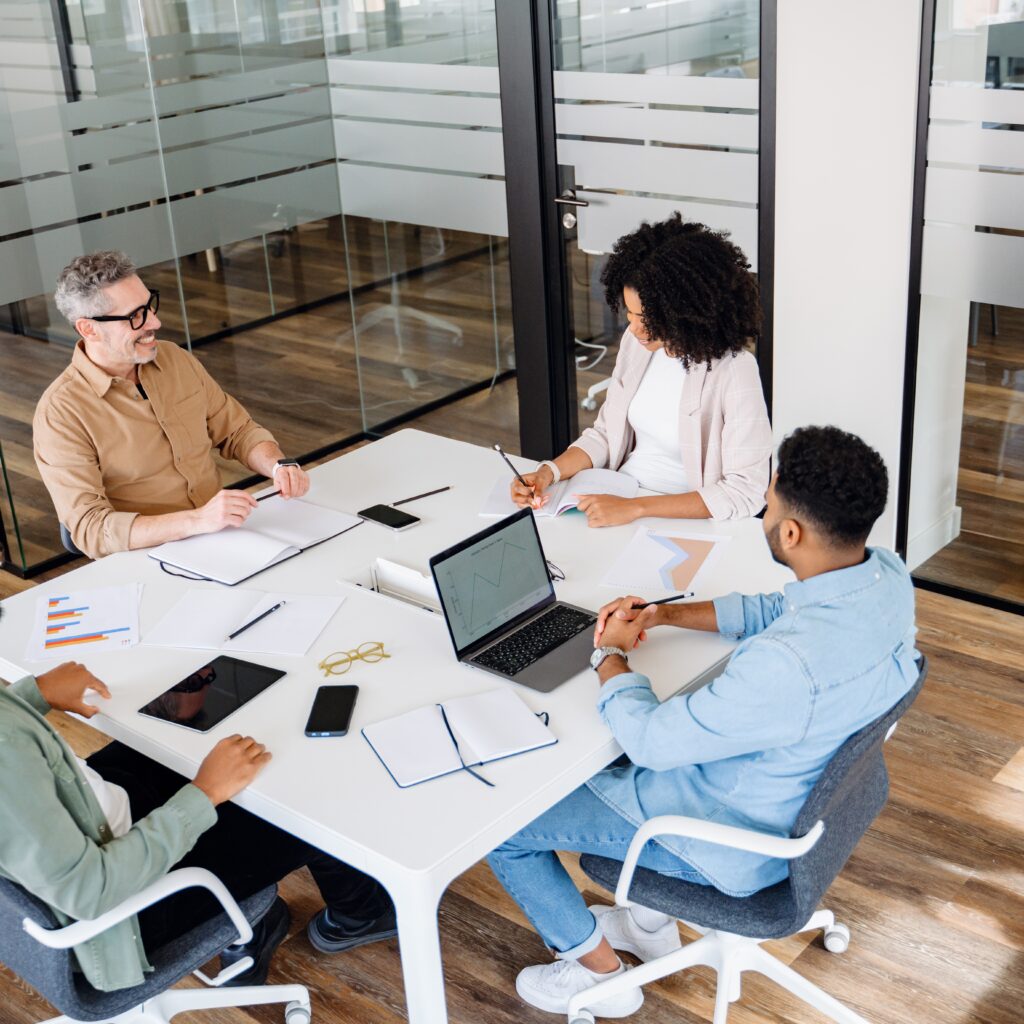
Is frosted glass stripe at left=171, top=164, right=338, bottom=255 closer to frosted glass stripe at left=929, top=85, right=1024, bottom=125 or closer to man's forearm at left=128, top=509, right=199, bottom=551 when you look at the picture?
man's forearm at left=128, top=509, right=199, bottom=551

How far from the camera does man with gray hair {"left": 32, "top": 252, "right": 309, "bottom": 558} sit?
2.88 m

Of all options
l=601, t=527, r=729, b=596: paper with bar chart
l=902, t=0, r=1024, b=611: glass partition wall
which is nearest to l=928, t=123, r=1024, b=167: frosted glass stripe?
l=902, t=0, r=1024, b=611: glass partition wall

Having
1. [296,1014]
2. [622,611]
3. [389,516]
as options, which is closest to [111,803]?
Result: [296,1014]

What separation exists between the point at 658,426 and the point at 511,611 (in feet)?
2.91

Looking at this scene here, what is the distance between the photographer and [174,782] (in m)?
2.48

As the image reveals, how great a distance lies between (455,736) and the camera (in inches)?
82.8

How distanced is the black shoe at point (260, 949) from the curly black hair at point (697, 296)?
60.2 inches

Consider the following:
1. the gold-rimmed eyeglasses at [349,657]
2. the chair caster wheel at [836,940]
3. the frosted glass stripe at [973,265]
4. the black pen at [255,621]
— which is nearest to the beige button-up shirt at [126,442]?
the black pen at [255,621]

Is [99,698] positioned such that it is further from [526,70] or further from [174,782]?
[526,70]

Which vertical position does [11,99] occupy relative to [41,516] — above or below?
above

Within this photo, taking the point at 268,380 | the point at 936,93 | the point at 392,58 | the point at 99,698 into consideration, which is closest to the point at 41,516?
the point at 268,380

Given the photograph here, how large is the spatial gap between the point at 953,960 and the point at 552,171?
2.92m

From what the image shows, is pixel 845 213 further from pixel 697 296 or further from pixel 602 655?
pixel 602 655

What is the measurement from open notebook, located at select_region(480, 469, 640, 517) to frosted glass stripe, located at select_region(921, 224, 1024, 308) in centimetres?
126
